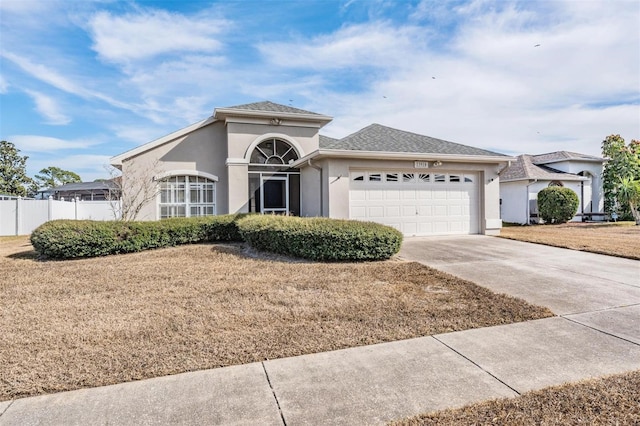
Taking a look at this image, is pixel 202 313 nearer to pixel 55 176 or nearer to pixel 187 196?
pixel 187 196

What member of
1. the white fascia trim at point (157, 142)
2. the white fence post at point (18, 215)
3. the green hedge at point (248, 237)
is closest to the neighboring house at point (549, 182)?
the green hedge at point (248, 237)

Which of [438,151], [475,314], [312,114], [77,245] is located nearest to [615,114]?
[438,151]

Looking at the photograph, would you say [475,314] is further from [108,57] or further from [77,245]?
[108,57]

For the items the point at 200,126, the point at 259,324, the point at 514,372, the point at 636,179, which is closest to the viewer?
the point at 514,372

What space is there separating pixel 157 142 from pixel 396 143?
952 centimetres

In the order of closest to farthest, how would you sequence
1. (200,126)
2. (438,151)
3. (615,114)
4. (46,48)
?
(46,48) → (438,151) → (200,126) → (615,114)

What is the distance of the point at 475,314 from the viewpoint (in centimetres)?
483

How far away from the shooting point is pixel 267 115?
13852mm

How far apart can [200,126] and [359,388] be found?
13.5 m

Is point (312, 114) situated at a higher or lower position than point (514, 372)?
higher

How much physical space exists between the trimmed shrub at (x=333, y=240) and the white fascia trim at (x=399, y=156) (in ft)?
10.3

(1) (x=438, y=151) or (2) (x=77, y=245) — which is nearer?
(2) (x=77, y=245)

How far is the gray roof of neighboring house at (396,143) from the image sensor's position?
39.5 feet

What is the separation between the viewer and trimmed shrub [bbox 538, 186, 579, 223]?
64.1 feet
